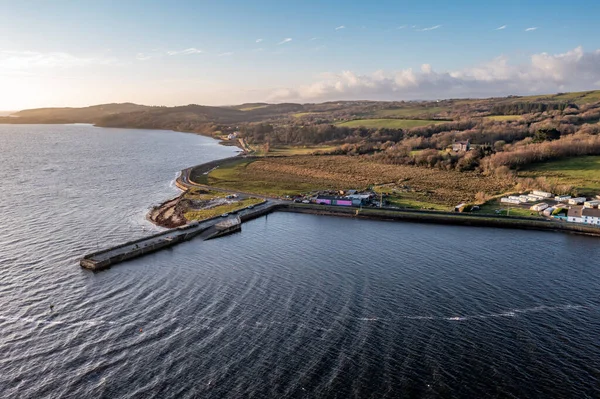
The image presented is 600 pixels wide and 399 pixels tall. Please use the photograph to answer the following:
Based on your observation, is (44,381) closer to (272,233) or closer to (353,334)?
(353,334)

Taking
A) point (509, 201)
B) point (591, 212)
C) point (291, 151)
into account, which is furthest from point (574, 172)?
point (291, 151)

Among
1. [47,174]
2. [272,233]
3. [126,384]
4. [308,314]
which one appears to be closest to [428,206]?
[272,233]

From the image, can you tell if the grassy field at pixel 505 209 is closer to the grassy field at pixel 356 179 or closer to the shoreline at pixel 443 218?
the shoreline at pixel 443 218

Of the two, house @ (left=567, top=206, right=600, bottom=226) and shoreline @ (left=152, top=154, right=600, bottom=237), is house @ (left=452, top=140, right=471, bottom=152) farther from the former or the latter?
shoreline @ (left=152, top=154, right=600, bottom=237)

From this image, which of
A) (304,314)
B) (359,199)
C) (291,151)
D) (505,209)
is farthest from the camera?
(291,151)

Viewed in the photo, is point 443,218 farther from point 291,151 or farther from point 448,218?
point 291,151
